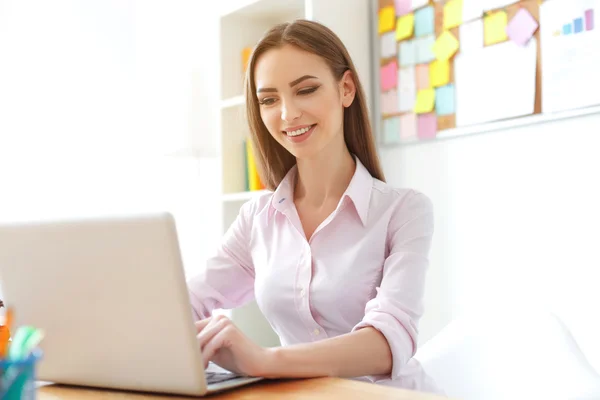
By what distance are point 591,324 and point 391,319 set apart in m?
0.97

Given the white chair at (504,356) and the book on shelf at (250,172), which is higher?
the book on shelf at (250,172)

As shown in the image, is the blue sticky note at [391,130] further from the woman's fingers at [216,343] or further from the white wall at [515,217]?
the woman's fingers at [216,343]

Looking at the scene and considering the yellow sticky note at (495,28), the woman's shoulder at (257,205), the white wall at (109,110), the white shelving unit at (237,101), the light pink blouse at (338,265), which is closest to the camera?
the light pink blouse at (338,265)

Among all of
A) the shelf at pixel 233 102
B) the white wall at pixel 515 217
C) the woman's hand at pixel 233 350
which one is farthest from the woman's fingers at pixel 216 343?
the shelf at pixel 233 102

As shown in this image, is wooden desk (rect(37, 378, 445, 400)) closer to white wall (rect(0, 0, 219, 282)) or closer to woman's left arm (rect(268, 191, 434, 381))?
woman's left arm (rect(268, 191, 434, 381))

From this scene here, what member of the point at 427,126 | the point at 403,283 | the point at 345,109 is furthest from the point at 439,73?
the point at 403,283

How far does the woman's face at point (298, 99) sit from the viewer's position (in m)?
1.44

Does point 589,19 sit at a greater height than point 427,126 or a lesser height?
greater

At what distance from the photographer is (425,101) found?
2.35m

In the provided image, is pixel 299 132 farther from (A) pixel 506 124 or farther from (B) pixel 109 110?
(B) pixel 109 110

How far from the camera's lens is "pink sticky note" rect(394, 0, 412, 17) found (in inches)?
94.3

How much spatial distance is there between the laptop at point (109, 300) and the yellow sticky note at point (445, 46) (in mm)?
1587

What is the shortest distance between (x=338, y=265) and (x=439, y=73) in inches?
44.5

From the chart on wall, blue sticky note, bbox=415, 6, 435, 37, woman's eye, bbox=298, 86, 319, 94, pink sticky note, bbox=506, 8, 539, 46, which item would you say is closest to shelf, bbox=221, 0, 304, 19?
blue sticky note, bbox=415, 6, 435, 37
